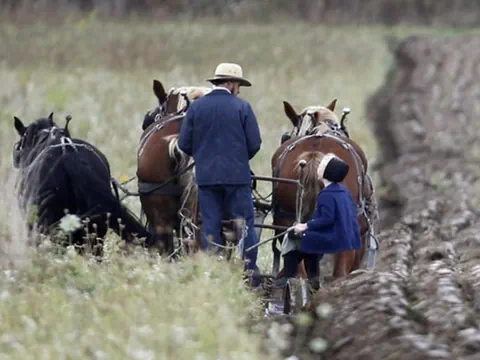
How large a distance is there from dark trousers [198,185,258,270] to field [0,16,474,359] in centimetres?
107

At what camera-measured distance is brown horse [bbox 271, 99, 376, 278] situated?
12164mm

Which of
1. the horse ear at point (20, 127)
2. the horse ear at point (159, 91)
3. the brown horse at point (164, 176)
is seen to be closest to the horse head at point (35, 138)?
the horse ear at point (20, 127)

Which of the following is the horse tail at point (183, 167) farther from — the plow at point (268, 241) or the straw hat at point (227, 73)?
the straw hat at point (227, 73)

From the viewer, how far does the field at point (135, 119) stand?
8273 mm

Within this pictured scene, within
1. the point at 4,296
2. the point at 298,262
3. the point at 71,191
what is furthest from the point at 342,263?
the point at 4,296

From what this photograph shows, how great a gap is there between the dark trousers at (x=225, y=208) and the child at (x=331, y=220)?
64 centimetres

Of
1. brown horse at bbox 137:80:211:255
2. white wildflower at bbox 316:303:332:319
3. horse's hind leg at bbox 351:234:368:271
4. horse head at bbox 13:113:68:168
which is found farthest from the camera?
brown horse at bbox 137:80:211:255

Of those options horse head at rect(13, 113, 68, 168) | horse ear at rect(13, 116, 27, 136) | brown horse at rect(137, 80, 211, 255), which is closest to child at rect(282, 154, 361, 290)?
brown horse at rect(137, 80, 211, 255)

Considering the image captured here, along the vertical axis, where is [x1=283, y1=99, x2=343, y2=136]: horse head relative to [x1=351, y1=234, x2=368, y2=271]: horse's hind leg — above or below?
above

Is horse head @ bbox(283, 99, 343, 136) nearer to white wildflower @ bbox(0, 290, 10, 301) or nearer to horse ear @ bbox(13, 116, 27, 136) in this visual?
horse ear @ bbox(13, 116, 27, 136)

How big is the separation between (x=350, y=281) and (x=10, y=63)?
78.1 ft

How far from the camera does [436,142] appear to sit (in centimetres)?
2564

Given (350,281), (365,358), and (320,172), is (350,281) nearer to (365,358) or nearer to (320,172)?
(320,172)

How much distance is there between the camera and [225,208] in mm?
12406
